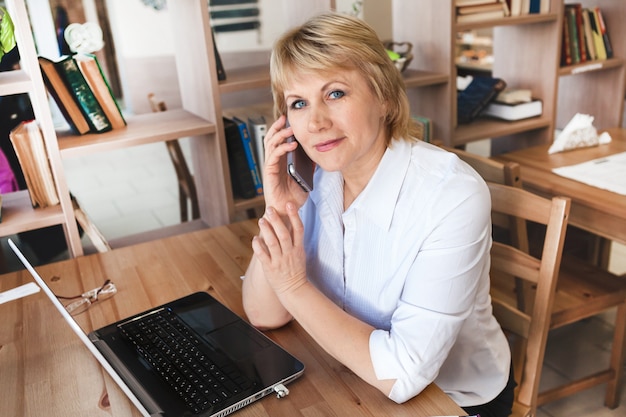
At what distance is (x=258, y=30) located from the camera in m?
5.78

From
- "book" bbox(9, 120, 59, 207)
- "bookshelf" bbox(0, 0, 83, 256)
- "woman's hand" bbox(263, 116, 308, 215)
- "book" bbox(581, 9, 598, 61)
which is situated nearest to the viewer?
"woman's hand" bbox(263, 116, 308, 215)

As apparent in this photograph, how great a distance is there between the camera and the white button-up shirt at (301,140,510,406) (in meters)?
1.10

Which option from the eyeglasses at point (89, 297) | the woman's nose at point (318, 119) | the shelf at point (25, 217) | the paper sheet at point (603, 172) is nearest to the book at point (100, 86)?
the shelf at point (25, 217)

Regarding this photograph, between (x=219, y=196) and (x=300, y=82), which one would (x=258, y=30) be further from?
(x=300, y=82)

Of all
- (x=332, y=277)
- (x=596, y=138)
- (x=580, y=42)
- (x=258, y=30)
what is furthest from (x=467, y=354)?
(x=258, y=30)

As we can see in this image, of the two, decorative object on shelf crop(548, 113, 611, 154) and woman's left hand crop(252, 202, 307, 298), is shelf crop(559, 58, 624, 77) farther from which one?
woman's left hand crop(252, 202, 307, 298)

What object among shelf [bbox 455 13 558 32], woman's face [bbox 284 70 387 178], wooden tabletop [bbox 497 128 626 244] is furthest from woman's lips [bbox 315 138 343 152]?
shelf [bbox 455 13 558 32]

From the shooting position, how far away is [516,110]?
2.55 m

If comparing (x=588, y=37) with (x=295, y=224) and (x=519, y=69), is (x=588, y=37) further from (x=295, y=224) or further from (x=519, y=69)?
(x=295, y=224)

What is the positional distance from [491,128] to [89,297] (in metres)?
1.70

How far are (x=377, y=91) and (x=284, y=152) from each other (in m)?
0.26

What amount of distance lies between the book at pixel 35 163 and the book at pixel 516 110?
1.74 meters

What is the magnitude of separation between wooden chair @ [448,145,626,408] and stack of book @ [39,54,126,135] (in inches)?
41.7

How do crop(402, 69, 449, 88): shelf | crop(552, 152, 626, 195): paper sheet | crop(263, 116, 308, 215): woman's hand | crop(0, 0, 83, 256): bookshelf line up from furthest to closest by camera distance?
crop(402, 69, 449, 88): shelf → crop(552, 152, 626, 195): paper sheet → crop(0, 0, 83, 256): bookshelf → crop(263, 116, 308, 215): woman's hand
